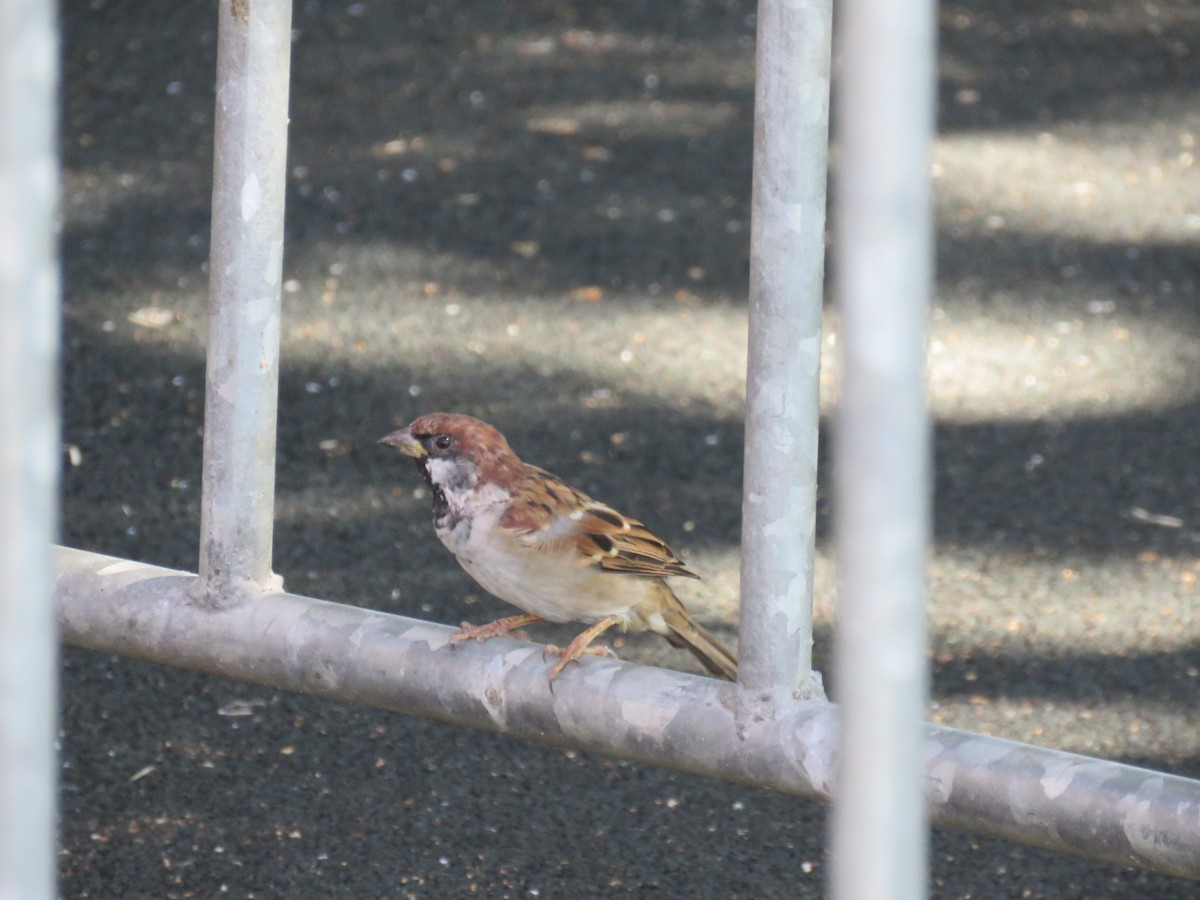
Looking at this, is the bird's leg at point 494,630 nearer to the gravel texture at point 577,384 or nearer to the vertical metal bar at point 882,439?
the gravel texture at point 577,384

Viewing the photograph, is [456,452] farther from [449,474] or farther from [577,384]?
[577,384]

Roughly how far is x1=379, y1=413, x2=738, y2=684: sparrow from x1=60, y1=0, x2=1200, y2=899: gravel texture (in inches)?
26.2

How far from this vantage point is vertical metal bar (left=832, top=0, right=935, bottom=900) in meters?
1.14

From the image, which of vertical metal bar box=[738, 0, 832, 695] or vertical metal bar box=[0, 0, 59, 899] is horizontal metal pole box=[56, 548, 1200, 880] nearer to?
vertical metal bar box=[738, 0, 832, 695]

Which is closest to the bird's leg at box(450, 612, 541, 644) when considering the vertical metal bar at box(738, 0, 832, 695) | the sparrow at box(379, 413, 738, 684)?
the sparrow at box(379, 413, 738, 684)

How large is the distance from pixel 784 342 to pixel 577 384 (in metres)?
3.96

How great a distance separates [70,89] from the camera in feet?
26.9

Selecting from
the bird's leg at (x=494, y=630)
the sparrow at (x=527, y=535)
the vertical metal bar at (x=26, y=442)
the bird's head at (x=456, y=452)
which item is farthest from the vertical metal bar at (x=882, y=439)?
the bird's head at (x=456, y=452)

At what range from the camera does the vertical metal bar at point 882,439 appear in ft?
3.74

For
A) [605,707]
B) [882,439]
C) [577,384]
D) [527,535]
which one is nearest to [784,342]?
[605,707]

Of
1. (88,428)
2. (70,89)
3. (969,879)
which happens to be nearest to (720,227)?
(88,428)

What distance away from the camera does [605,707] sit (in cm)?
231

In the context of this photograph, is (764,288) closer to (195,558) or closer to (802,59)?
(802,59)

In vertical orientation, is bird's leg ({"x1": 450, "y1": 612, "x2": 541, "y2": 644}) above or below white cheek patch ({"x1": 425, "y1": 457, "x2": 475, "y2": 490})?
below
